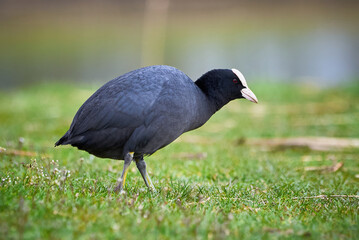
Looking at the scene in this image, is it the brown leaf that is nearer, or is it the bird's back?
the bird's back

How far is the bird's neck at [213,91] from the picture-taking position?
184 inches

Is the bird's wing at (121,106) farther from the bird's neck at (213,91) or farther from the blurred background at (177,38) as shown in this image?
the blurred background at (177,38)

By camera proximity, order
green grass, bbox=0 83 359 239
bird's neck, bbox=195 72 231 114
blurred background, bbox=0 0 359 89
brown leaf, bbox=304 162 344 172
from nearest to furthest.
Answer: green grass, bbox=0 83 359 239 < bird's neck, bbox=195 72 231 114 < brown leaf, bbox=304 162 344 172 < blurred background, bbox=0 0 359 89

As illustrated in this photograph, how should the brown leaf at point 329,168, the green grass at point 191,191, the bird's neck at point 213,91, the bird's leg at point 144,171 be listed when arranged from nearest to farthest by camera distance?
the green grass at point 191,191 < the bird's leg at point 144,171 < the bird's neck at point 213,91 < the brown leaf at point 329,168

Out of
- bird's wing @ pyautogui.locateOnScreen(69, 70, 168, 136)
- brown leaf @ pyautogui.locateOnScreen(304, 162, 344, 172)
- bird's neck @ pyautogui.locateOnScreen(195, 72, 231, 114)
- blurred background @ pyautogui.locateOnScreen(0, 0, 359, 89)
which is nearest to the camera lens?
Result: bird's wing @ pyautogui.locateOnScreen(69, 70, 168, 136)

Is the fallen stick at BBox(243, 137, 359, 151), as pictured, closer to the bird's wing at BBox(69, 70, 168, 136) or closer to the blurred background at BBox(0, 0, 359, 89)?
the bird's wing at BBox(69, 70, 168, 136)

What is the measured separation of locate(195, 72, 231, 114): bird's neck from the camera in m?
4.68

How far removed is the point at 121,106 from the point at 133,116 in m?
0.14

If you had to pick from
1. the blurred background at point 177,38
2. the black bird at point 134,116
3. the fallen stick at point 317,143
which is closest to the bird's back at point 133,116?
the black bird at point 134,116

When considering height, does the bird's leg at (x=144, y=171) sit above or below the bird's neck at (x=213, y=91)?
below

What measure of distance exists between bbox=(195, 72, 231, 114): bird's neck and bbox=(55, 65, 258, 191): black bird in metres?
0.32

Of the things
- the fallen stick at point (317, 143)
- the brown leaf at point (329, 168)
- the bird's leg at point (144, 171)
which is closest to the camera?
the bird's leg at point (144, 171)

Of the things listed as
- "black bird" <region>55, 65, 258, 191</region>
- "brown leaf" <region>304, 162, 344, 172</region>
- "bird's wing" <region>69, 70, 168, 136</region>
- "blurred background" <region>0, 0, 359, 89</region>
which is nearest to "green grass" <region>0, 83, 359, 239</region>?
"brown leaf" <region>304, 162, 344, 172</region>

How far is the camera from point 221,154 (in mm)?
7180
